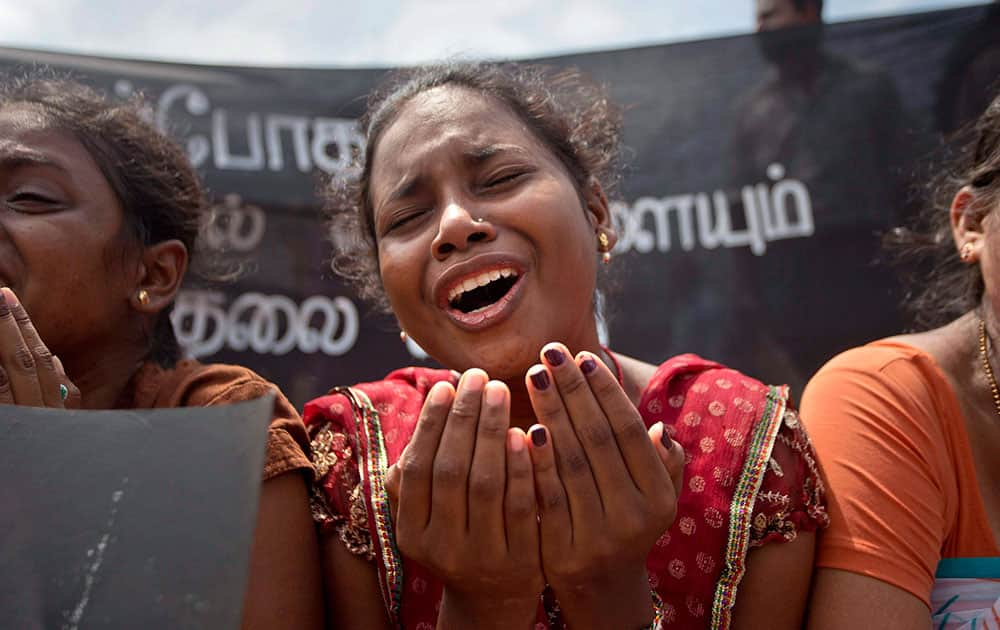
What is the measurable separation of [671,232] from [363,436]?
1.97 meters

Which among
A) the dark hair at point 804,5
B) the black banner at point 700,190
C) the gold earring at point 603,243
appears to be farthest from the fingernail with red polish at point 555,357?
the dark hair at point 804,5

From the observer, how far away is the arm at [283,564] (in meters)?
1.57

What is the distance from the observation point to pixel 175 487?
965mm

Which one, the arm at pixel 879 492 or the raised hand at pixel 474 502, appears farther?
the arm at pixel 879 492

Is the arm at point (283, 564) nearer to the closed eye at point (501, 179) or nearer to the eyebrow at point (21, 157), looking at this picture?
the closed eye at point (501, 179)

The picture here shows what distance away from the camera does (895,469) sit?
5.72 feet

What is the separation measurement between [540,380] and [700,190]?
2.34 m

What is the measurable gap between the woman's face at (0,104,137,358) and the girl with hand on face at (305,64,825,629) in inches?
19.1

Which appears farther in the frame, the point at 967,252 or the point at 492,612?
the point at 967,252

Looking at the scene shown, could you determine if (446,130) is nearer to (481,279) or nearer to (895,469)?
(481,279)

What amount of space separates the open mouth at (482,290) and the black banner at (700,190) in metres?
1.55

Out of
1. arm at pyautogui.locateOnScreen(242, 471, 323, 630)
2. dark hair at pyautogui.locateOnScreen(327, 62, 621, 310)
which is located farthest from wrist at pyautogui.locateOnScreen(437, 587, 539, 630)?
dark hair at pyautogui.locateOnScreen(327, 62, 621, 310)

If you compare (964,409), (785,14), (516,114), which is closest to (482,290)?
(516,114)

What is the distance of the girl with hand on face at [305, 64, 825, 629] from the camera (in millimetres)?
1314
